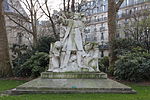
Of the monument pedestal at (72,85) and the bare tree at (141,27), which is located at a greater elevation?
the bare tree at (141,27)

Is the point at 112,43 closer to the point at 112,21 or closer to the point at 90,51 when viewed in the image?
the point at 112,21

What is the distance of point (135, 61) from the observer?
15.7m

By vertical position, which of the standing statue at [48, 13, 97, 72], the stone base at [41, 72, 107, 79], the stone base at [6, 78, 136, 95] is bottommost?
the stone base at [6, 78, 136, 95]

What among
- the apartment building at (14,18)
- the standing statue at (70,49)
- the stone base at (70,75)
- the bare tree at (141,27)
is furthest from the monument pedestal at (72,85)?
the bare tree at (141,27)

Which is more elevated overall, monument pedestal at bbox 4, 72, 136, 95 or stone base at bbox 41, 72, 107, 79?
stone base at bbox 41, 72, 107, 79

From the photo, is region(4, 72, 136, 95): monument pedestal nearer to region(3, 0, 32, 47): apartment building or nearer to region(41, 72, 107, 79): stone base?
region(41, 72, 107, 79): stone base

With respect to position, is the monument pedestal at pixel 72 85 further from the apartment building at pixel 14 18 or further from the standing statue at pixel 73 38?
the apartment building at pixel 14 18

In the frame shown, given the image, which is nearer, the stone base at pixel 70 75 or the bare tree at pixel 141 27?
the stone base at pixel 70 75

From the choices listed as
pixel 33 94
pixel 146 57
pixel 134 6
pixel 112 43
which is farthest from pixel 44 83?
pixel 134 6

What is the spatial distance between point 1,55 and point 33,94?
10.3 metres

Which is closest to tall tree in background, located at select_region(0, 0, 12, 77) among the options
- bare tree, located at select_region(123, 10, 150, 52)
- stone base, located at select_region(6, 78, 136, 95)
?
stone base, located at select_region(6, 78, 136, 95)

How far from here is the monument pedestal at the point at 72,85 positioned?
9702mm

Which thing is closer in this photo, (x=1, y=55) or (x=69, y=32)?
(x=69, y=32)

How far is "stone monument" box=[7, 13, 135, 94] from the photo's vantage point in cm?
981
